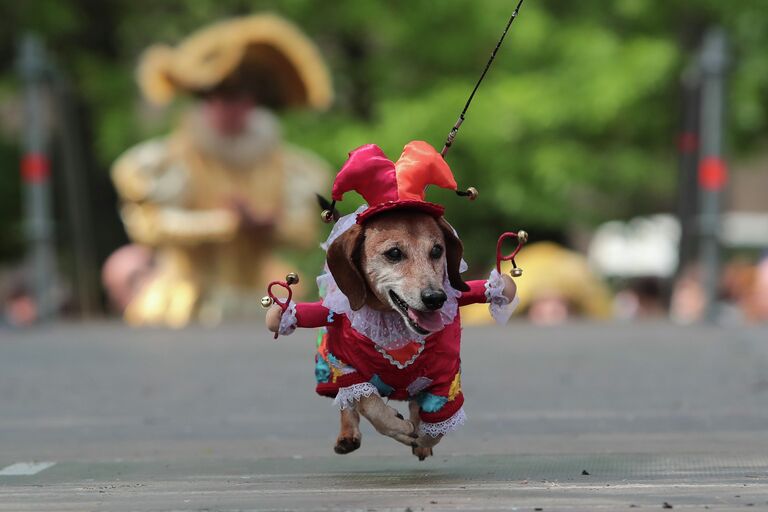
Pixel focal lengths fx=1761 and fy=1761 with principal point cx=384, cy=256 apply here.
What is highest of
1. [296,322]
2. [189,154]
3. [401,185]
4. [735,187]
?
[735,187]

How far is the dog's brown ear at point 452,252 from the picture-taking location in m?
6.59

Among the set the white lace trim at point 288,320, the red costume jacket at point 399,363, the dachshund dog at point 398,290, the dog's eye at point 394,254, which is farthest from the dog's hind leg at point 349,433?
the dog's eye at point 394,254

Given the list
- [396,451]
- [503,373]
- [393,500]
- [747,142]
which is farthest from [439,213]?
[747,142]

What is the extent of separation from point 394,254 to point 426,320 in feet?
0.91

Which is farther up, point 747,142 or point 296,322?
point 747,142

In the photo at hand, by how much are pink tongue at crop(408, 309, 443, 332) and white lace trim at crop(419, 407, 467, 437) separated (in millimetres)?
516

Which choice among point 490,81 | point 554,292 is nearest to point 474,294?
point 554,292

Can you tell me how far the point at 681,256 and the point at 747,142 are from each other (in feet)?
22.5

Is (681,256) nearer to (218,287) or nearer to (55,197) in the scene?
(218,287)

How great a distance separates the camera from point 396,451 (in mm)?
8203

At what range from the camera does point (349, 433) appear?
259 inches

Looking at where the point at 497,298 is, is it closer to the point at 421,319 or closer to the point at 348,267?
the point at 421,319

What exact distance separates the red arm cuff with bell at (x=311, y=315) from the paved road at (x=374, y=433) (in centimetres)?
60

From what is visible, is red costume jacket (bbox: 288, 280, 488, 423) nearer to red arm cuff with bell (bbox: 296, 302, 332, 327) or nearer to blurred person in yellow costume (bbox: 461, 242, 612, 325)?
red arm cuff with bell (bbox: 296, 302, 332, 327)
